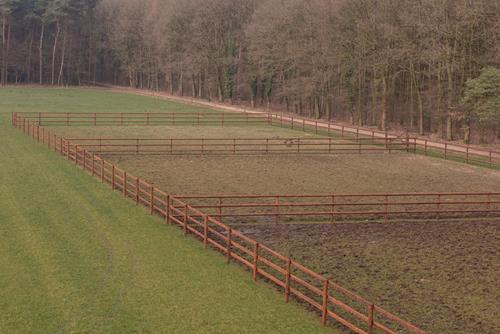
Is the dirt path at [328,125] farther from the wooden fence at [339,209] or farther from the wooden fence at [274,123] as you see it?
the wooden fence at [339,209]

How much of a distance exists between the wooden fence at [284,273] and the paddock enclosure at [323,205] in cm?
4

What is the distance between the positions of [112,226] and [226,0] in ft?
251

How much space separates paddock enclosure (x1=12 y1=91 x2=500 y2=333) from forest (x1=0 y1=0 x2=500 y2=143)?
876 centimetres

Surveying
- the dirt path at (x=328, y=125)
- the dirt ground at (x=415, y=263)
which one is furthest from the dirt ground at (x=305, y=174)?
the dirt ground at (x=415, y=263)

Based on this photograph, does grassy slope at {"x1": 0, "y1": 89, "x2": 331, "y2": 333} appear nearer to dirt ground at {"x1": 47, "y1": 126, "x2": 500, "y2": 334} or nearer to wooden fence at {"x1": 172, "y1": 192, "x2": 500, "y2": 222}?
dirt ground at {"x1": 47, "y1": 126, "x2": 500, "y2": 334}

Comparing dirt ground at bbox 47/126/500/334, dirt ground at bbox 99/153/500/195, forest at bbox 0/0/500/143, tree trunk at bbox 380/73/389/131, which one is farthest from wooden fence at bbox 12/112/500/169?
forest at bbox 0/0/500/143

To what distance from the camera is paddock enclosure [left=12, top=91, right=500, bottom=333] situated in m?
16.1

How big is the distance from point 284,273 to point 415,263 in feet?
15.2

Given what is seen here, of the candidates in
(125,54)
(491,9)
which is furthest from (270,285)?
(125,54)

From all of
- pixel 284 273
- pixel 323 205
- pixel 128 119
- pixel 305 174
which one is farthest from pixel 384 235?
pixel 128 119

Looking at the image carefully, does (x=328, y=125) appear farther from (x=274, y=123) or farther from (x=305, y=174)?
(x=305, y=174)

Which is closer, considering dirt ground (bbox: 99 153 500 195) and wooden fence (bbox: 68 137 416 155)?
dirt ground (bbox: 99 153 500 195)

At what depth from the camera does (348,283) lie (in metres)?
17.1

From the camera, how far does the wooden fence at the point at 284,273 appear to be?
14164mm
